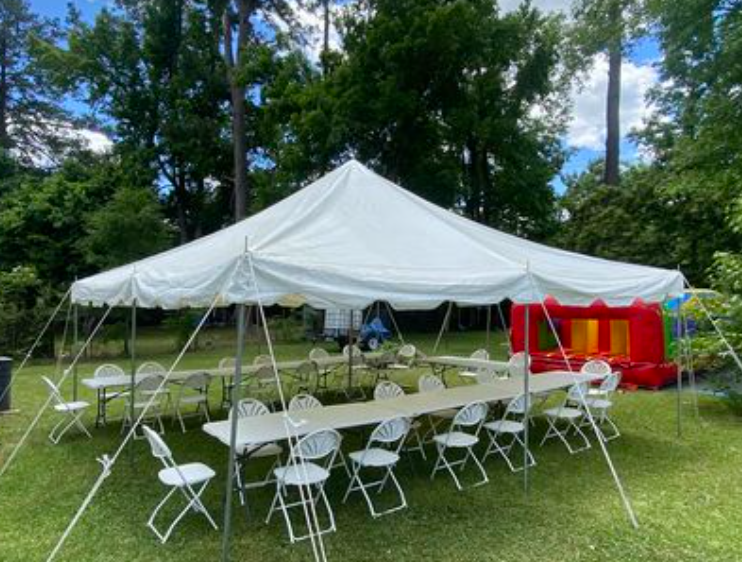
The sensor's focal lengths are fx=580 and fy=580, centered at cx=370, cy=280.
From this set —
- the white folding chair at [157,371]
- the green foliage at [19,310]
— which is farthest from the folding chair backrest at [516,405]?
the green foliage at [19,310]

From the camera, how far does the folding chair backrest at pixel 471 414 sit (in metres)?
5.61

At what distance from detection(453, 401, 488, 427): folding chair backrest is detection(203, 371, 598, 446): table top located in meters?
0.24

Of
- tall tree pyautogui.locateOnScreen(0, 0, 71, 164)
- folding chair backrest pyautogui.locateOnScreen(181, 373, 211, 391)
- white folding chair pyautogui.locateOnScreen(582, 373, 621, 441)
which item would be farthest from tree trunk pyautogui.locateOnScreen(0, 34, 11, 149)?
white folding chair pyautogui.locateOnScreen(582, 373, 621, 441)

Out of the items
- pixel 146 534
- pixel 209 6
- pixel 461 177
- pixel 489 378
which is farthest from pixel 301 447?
pixel 209 6

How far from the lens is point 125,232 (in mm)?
16062

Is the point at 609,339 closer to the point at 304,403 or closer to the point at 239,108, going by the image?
the point at 304,403

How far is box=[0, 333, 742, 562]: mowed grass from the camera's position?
4250 millimetres

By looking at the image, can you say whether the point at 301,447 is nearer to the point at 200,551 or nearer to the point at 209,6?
the point at 200,551

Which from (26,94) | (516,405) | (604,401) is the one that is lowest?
(604,401)

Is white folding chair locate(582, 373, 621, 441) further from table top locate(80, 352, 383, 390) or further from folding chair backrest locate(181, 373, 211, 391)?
folding chair backrest locate(181, 373, 211, 391)

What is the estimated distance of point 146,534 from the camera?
4.57 metres

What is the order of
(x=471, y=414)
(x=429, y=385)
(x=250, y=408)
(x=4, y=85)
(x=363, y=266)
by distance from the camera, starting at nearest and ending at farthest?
(x=363, y=266), (x=471, y=414), (x=250, y=408), (x=429, y=385), (x=4, y=85)

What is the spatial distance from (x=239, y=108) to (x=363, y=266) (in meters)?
17.8

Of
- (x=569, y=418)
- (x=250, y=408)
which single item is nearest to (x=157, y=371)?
(x=250, y=408)
